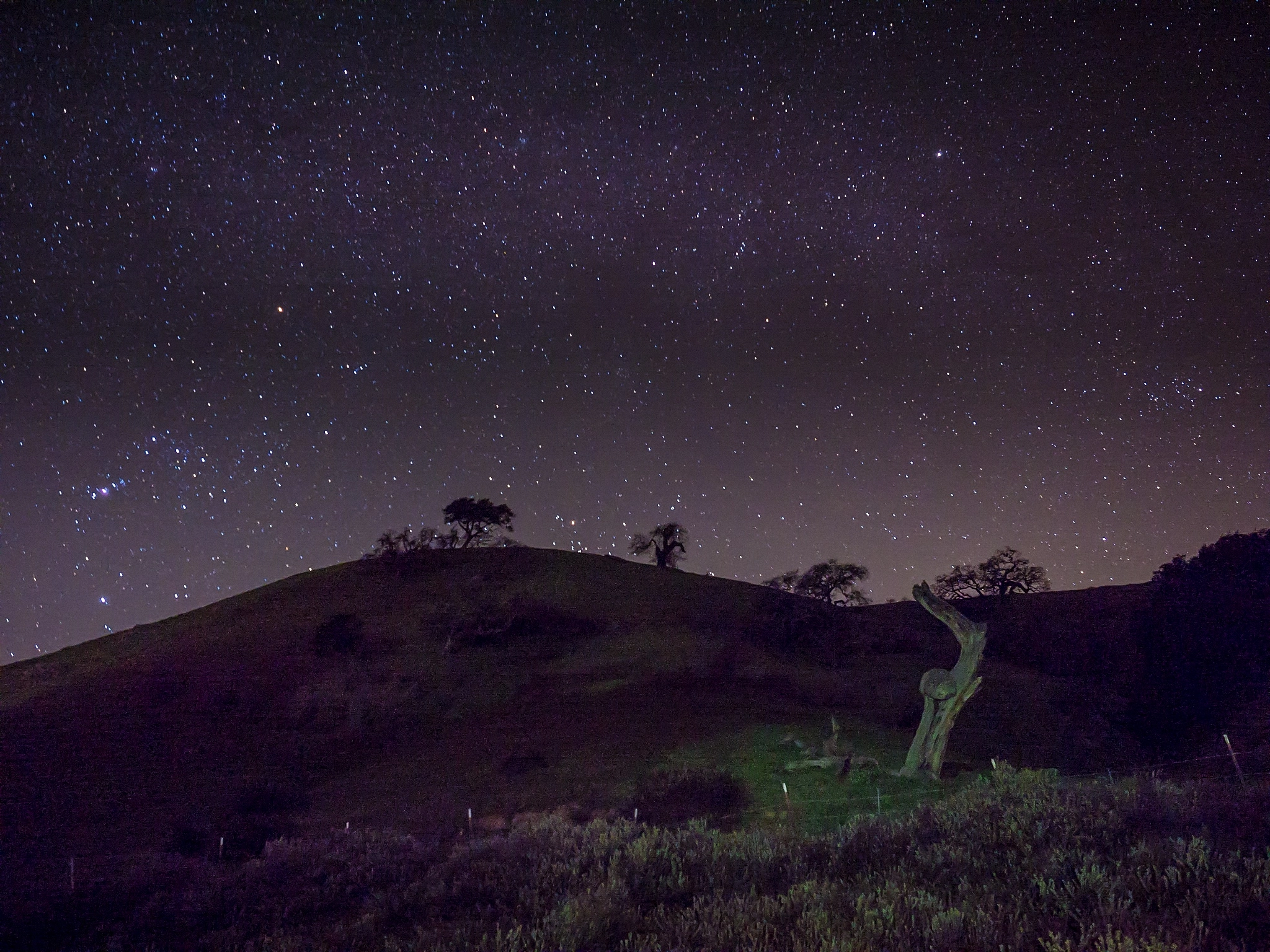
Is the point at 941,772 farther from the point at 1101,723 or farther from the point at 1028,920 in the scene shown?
the point at 1028,920

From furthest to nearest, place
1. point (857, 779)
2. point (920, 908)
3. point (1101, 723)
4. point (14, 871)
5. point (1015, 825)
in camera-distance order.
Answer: point (1101, 723) → point (857, 779) → point (14, 871) → point (1015, 825) → point (920, 908)

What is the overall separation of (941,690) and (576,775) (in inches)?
534

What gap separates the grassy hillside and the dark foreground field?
0.19 metres

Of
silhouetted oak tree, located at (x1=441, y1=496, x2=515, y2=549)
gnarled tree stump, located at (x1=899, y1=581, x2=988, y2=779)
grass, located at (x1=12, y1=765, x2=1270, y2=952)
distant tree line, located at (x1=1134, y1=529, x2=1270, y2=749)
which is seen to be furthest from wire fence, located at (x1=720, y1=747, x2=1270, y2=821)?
silhouetted oak tree, located at (x1=441, y1=496, x2=515, y2=549)

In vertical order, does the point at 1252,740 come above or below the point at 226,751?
below

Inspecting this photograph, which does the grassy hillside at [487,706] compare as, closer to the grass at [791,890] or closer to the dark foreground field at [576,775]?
the dark foreground field at [576,775]

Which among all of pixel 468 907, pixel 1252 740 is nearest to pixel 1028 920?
pixel 468 907

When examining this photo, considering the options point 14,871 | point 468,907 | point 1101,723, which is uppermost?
point 468,907

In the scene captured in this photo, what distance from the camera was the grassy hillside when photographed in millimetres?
24547

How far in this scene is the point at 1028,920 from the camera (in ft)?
17.0

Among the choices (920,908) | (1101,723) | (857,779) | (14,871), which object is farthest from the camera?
(1101,723)

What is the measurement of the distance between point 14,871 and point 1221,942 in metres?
26.3

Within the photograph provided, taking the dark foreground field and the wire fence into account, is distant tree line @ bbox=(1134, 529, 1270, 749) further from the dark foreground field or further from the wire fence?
the wire fence

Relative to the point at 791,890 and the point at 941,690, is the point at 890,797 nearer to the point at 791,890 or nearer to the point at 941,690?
the point at 941,690
